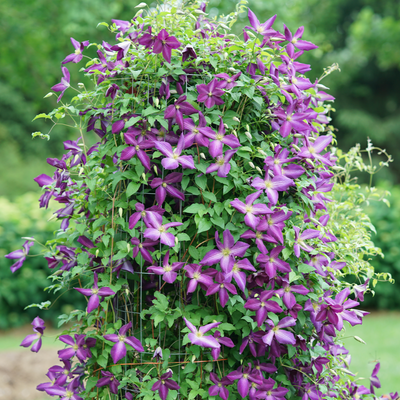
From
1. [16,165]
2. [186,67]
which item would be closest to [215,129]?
[186,67]

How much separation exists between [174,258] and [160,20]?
33.2 inches

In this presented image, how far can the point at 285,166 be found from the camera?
1.46 metres

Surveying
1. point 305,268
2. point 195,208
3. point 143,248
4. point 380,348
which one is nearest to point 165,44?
point 195,208

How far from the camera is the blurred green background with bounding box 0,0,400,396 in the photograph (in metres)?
5.09

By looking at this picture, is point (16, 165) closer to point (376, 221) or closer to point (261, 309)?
point (376, 221)

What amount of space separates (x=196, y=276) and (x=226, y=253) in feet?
0.40

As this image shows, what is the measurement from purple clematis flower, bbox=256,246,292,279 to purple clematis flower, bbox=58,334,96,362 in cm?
68

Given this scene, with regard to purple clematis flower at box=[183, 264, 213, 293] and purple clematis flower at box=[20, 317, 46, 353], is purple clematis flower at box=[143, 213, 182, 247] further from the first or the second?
purple clematis flower at box=[20, 317, 46, 353]

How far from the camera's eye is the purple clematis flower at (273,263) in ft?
4.56

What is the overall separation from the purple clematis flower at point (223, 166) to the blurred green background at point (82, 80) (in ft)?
4.36

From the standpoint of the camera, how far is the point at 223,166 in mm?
1389

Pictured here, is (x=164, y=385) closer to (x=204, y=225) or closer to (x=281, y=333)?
(x=281, y=333)

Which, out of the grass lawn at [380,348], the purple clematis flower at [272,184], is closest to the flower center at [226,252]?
the purple clematis flower at [272,184]

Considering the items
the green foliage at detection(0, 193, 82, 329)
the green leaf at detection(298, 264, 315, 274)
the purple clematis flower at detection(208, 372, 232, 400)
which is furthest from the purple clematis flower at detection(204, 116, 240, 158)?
the green foliage at detection(0, 193, 82, 329)
